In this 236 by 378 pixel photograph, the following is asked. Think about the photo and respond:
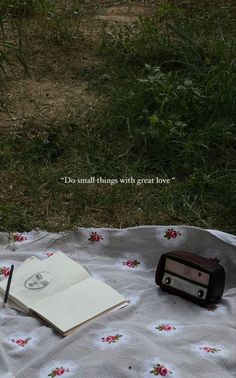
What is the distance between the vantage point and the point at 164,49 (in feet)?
12.6

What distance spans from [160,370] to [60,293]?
0.51 metres

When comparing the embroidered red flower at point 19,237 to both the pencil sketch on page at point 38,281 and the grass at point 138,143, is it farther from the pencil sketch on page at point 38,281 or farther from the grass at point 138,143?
the pencil sketch on page at point 38,281

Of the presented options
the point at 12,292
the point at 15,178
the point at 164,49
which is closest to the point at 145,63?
the point at 164,49

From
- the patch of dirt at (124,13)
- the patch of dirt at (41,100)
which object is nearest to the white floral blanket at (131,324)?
the patch of dirt at (41,100)

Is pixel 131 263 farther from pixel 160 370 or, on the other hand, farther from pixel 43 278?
pixel 160 370

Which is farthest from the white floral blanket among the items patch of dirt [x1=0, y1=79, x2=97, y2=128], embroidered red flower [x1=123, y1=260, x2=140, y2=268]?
patch of dirt [x1=0, y1=79, x2=97, y2=128]

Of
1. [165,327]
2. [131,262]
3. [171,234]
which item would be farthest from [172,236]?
[165,327]

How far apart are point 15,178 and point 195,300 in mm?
1117

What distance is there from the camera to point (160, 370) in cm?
177

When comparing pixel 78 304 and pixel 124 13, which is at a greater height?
pixel 124 13

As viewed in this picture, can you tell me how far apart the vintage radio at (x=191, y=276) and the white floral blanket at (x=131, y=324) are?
34 millimetres

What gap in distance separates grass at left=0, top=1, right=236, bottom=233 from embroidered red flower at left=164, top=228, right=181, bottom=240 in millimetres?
218

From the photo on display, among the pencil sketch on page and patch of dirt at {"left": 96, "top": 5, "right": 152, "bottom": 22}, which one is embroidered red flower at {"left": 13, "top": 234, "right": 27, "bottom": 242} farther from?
patch of dirt at {"left": 96, "top": 5, "right": 152, "bottom": 22}

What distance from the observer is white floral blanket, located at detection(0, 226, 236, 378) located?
181 cm
